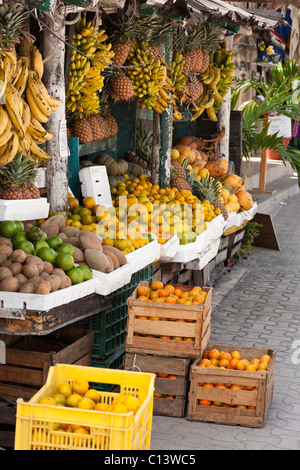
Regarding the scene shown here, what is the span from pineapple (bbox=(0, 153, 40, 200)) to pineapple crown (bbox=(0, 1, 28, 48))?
761mm

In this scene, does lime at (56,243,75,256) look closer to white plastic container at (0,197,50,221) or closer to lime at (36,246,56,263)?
lime at (36,246,56,263)

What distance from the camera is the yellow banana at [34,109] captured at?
496cm

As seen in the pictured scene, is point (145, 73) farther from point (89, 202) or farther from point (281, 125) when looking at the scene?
point (281, 125)

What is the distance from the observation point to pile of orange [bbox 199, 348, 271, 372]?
4949 millimetres

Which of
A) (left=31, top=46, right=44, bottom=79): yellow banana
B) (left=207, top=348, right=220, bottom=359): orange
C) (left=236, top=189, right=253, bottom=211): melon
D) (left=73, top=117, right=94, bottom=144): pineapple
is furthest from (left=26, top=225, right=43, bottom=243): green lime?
(left=236, top=189, right=253, bottom=211): melon

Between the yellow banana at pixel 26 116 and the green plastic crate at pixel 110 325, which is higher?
the yellow banana at pixel 26 116

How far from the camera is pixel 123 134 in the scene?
8.53m

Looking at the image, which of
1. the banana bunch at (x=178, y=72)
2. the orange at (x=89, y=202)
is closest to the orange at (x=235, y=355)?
the orange at (x=89, y=202)

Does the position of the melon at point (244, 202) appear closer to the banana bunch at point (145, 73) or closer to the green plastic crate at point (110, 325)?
the banana bunch at point (145, 73)

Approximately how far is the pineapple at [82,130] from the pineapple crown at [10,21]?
6.46 feet

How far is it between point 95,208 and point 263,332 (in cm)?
215

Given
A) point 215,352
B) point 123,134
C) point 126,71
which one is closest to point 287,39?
point 123,134

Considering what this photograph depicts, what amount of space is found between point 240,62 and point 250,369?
1198 centimetres

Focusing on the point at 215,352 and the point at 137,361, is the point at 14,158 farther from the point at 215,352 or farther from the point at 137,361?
the point at 215,352
